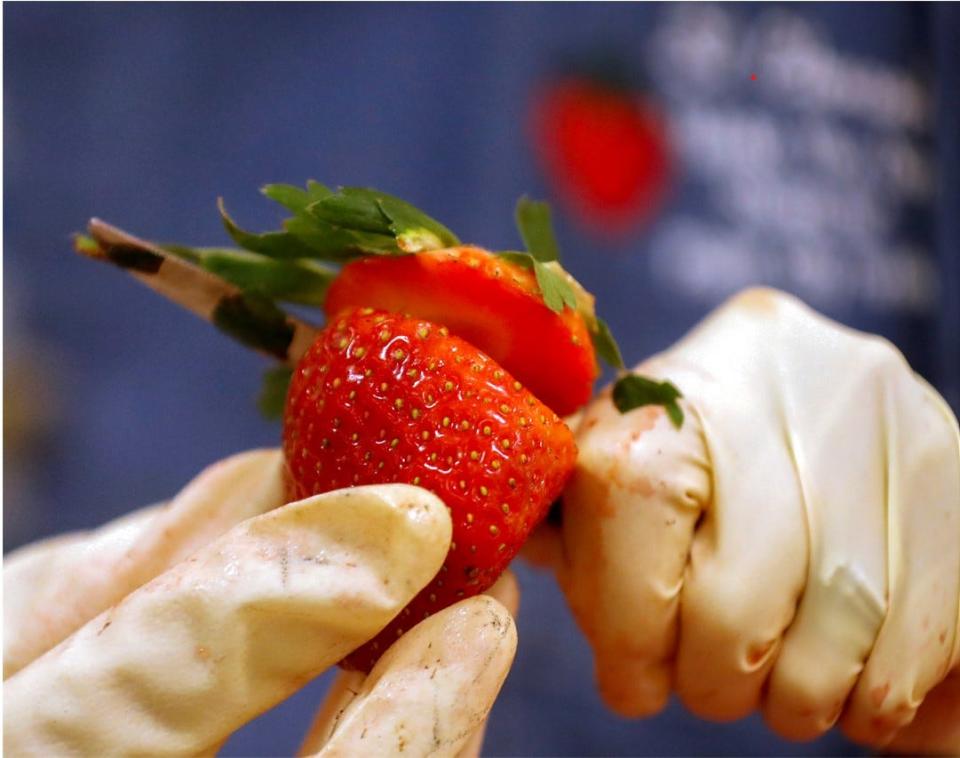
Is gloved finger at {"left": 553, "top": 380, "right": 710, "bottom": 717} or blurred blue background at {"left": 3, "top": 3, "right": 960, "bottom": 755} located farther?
blurred blue background at {"left": 3, "top": 3, "right": 960, "bottom": 755}

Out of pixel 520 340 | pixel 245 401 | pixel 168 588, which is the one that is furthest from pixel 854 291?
pixel 168 588

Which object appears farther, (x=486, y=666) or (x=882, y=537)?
(x=882, y=537)

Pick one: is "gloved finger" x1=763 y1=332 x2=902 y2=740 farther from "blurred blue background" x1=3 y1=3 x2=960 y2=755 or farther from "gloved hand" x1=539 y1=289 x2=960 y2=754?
"blurred blue background" x1=3 y1=3 x2=960 y2=755

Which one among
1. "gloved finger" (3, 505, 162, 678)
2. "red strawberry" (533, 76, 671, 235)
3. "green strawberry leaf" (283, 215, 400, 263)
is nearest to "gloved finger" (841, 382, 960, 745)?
"green strawberry leaf" (283, 215, 400, 263)

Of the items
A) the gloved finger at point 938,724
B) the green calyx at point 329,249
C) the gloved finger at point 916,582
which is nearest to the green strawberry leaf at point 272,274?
the green calyx at point 329,249

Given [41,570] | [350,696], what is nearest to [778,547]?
[350,696]

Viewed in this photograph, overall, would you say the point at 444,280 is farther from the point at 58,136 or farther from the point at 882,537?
the point at 58,136
